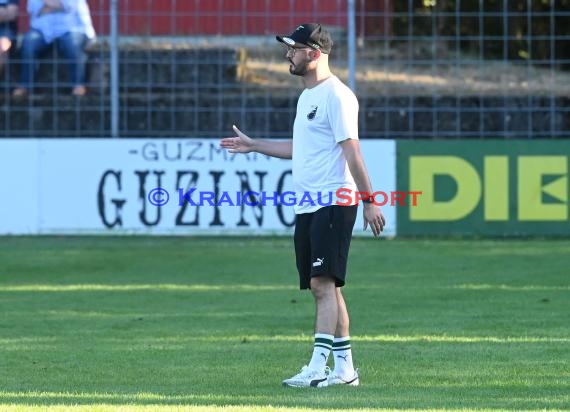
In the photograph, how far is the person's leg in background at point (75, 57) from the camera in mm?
16812

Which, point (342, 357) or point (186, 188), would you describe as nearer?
point (342, 357)

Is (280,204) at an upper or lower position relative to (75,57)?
lower

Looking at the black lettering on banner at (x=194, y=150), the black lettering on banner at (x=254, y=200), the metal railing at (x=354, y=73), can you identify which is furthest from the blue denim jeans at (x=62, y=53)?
the black lettering on banner at (x=254, y=200)

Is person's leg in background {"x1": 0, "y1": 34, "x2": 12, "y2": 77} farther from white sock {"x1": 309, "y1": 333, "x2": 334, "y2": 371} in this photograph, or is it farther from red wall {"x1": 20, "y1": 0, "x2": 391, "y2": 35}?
white sock {"x1": 309, "y1": 333, "x2": 334, "y2": 371}

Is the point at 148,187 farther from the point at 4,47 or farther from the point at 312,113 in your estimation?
the point at 312,113

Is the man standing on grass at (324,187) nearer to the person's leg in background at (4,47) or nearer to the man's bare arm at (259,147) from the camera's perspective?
the man's bare arm at (259,147)

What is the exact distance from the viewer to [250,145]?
26.1 feet

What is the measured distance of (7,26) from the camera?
16.8 metres

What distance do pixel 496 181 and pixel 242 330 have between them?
7.26 metres

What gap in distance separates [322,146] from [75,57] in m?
9.92

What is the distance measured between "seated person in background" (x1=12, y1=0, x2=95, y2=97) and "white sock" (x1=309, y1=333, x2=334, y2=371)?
9.97m

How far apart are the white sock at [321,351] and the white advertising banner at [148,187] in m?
8.63

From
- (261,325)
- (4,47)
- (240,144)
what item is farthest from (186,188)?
(240,144)

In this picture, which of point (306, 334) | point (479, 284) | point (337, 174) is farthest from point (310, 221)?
point (479, 284)
